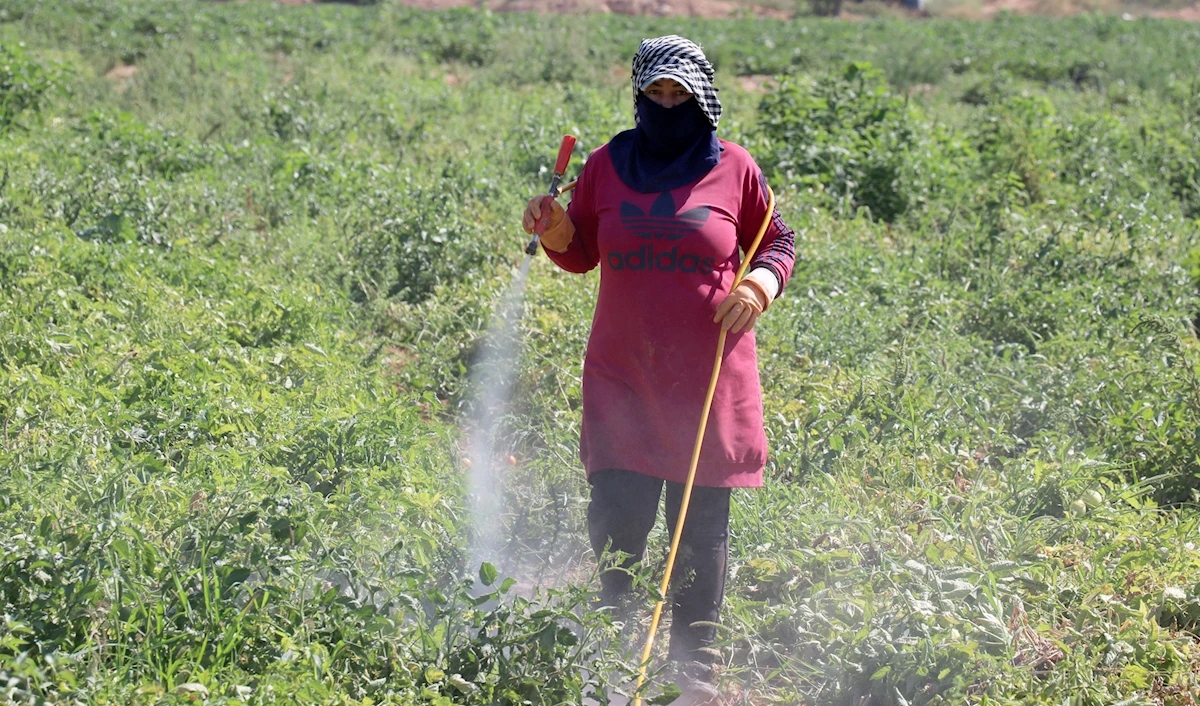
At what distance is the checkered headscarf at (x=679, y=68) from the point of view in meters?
2.54

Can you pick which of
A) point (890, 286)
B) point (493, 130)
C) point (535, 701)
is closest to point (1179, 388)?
point (890, 286)

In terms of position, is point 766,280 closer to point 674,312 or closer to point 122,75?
point 674,312

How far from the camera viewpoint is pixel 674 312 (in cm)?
271

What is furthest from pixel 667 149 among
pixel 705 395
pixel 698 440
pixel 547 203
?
pixel 698 440

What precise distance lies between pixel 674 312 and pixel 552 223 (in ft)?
1.21

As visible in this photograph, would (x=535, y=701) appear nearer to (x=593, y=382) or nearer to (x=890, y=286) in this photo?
(x=593, y=382)

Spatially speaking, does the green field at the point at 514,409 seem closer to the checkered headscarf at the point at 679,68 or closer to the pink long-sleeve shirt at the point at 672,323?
the pink long-sleeve shirt at the point at 672,323

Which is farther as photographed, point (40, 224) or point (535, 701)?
point (40, 224)

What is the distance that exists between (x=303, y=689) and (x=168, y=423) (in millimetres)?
1468

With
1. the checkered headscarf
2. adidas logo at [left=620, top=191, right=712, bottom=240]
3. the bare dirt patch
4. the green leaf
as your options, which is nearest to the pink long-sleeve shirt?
adidas logo at [left=620, top=191, right=712, bottom=240]

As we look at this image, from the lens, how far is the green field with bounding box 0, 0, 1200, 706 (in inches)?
97.0

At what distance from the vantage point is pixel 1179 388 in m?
4.21

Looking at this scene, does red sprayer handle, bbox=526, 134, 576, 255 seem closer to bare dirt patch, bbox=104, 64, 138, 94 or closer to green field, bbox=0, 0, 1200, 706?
green field, bbox=0, 0, 1200, 706

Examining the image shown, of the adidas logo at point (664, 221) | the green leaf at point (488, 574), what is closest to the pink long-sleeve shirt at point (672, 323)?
the adidas logo at point (664, 221)
